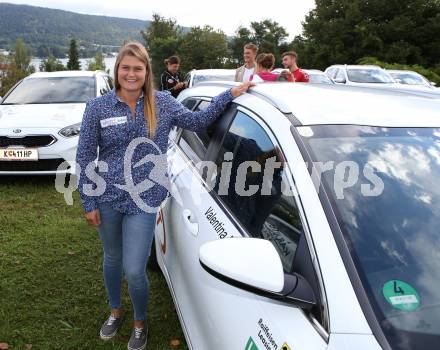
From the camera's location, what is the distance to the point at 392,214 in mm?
1535

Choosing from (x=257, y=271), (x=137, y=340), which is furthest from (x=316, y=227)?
(x=137, y=340)

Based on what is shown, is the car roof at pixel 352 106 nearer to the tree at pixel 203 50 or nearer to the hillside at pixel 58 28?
the tree at pixel 203 50

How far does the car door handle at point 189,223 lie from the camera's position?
7.12 ft

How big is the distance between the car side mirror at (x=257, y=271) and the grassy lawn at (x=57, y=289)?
5.22ft

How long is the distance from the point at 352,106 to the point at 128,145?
115 cm

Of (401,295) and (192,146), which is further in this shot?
(192,146)

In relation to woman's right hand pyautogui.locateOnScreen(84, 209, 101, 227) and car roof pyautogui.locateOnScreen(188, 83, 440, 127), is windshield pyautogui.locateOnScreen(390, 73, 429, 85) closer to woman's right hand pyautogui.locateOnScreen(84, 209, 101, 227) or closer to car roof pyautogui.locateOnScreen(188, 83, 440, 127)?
car roof pyautogui.locateOnScreen(188, 83, 440, 127)

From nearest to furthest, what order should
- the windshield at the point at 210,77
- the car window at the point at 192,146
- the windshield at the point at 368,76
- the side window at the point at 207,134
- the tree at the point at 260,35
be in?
the side window at the point at 207,134
the car window at the point at 192,146
the windshield at the point at 210,77
the windshield at the point at 368,76
the tree at the point at 260,35

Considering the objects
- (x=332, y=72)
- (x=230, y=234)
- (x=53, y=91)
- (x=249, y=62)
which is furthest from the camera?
(x=332, y=72)

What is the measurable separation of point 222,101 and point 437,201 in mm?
1270

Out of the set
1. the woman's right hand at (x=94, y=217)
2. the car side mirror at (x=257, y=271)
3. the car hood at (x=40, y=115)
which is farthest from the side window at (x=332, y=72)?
the car side mirror at (x=257, y=271)

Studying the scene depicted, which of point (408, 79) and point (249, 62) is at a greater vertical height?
point (249, 62)

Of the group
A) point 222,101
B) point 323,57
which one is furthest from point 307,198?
point 323,57

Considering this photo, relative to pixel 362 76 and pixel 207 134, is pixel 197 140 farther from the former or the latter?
pixel 362 76
